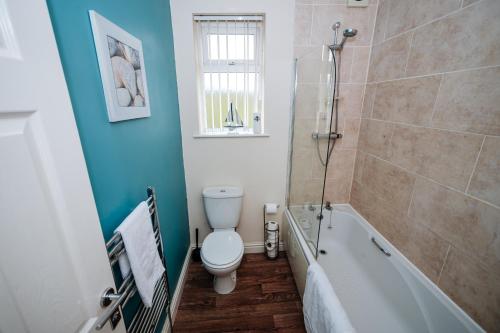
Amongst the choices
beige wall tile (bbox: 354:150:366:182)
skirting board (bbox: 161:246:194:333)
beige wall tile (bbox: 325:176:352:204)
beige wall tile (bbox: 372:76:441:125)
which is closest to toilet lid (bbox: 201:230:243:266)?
skirting board (bbox: 161:246:194:333)

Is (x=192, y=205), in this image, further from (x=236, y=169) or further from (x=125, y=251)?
(x=125, y=251)

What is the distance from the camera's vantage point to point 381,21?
63.5 inches

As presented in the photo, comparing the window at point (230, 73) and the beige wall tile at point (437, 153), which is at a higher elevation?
the window at point (230, 73)

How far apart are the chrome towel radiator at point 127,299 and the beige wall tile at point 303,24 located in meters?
1.65

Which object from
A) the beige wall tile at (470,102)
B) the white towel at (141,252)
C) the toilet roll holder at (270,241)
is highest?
the beige wall tile at (470,102)

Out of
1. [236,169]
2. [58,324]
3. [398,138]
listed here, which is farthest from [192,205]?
[398,138]

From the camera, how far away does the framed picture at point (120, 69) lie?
0.76 meters

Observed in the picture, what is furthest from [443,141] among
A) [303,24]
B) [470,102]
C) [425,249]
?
[303,24]

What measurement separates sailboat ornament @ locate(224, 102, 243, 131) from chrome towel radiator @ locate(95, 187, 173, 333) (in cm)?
103

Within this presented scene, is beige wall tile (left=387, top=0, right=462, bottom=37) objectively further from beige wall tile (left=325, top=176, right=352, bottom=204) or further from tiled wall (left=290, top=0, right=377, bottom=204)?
beige wall tile (left=325, top=176, right=352, bottom=204)

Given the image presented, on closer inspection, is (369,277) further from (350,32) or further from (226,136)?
(350,32)

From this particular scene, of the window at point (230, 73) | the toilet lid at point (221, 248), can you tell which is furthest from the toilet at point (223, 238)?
the window at point (230, 73)

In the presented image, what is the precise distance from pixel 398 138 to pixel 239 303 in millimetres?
1786

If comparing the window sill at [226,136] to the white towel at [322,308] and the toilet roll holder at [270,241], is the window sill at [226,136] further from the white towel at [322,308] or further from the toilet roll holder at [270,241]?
the white towel at [322,308]
